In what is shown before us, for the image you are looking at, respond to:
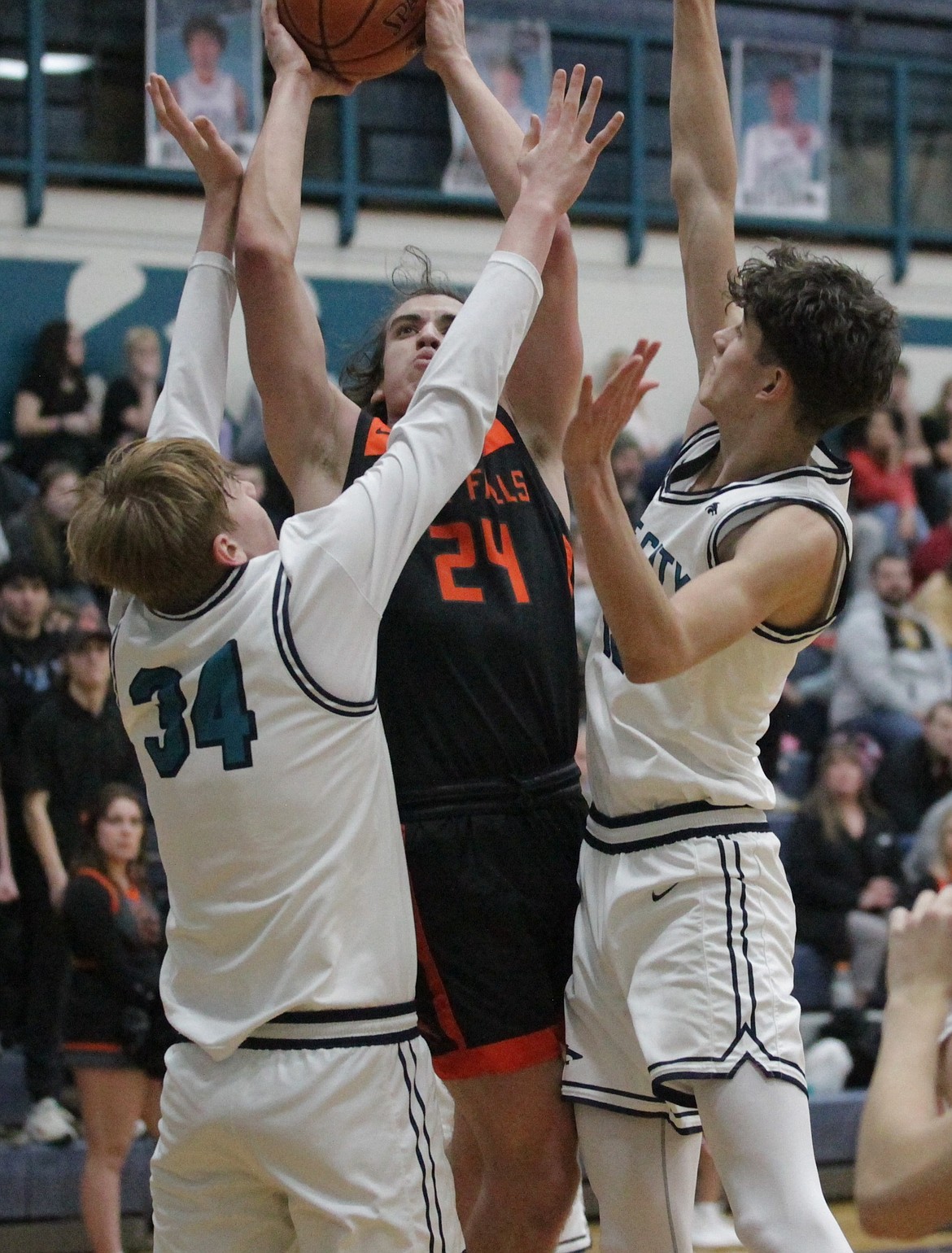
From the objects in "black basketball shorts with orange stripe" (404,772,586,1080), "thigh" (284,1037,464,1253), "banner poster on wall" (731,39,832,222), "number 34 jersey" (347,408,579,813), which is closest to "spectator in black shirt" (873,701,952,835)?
"banner poster on wall" (731,39,832,222)

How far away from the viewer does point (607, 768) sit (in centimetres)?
314

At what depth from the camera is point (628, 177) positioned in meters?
10.9

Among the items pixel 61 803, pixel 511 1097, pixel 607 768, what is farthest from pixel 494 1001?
pixel 61 803

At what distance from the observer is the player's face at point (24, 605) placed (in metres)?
6.76

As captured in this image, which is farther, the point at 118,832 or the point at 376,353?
the point at 118,832

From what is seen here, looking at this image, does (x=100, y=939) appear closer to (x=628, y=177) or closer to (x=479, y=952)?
(x=479, y=952)

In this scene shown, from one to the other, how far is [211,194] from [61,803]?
363cm

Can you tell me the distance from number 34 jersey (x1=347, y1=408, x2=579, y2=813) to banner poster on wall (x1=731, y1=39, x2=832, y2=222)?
7988mm

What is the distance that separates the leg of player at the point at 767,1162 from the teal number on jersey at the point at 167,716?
1.04 metres

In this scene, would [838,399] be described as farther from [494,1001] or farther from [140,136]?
[140,136]

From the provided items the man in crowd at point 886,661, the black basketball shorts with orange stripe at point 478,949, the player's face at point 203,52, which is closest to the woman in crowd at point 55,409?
the player's face at point 203,52

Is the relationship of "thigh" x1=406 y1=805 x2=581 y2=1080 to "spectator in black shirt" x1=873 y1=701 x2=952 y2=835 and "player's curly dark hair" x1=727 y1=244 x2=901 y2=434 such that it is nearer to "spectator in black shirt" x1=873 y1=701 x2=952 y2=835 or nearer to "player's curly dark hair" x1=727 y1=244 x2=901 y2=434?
"player's curly dark hair" x1=727 y1=244 x2=901 y2=434

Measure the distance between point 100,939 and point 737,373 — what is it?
3.47m

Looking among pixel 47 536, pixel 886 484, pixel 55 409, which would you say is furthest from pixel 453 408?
pixel 886 484
